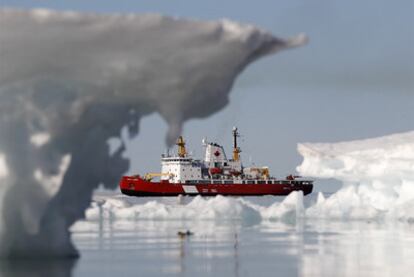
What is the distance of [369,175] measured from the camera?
5647cm

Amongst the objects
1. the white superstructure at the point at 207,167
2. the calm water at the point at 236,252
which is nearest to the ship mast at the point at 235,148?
the white superstructure at the point at 207,167

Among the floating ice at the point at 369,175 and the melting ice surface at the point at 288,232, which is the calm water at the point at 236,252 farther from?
the floating ice at the point at 369,175

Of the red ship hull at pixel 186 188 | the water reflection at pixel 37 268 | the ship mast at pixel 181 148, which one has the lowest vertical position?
the water reflection at pixel 37 268

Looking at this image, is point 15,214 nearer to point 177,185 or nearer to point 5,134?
point 5,134

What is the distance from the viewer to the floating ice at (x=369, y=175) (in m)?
50.1

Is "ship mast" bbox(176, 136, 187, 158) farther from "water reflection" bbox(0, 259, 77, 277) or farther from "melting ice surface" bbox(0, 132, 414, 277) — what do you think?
"water reflection" bbox(0, 259, 77, 277)

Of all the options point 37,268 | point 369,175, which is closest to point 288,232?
point 369,175

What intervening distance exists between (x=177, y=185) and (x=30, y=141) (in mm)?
63177

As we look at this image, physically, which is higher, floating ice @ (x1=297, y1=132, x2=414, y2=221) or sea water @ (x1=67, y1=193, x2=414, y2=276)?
floating ice @ (x1=297, y1=132, x2=414, y2=221)

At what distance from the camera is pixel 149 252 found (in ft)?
90.3

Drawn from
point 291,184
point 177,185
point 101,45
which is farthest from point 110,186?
point 291,184

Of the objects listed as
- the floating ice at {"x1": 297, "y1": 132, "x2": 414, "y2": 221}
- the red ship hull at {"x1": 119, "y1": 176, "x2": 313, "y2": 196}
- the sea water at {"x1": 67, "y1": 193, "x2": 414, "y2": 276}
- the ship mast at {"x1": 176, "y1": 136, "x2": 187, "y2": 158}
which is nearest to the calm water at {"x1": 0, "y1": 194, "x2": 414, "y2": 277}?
the sea water at {"x1": 67, "y1": 193, "x2": 414, "y2": 276}

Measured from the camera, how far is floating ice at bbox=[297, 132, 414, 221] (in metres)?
50.1

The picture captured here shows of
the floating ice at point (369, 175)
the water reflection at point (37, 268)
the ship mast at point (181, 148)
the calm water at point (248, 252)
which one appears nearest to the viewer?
the water reflection at point (37, 268)
